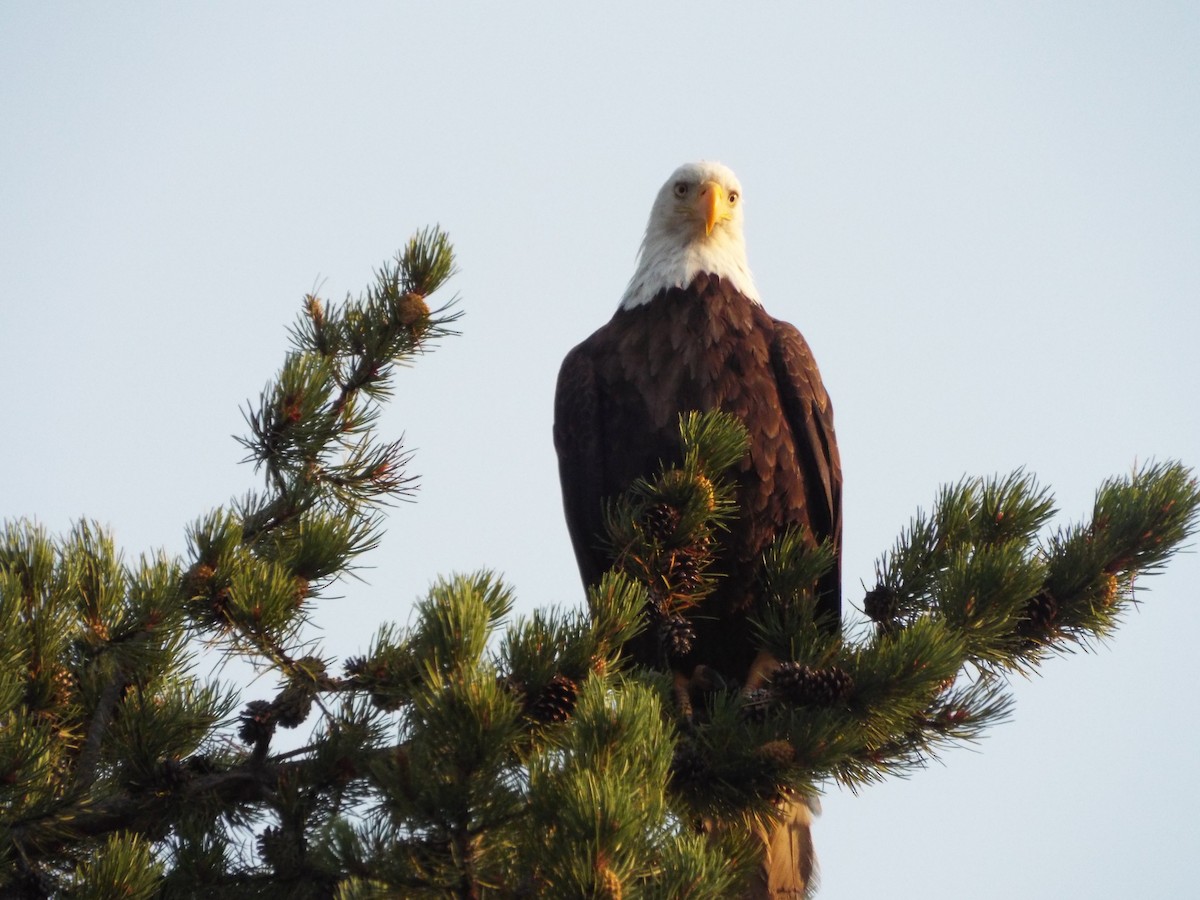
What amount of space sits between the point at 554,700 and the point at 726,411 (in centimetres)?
220

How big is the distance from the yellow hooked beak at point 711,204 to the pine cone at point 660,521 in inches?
101

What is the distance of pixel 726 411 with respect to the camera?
4.64 meters

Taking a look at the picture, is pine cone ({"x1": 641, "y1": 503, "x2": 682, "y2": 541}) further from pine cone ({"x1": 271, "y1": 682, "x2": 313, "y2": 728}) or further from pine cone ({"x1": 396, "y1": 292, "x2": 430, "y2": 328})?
pine cone ({"x1": 271, "y1": 682, "x2": 313, "y2": 728})

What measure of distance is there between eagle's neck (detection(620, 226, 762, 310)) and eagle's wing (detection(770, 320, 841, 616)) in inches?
18.0

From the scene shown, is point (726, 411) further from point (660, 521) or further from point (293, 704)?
point (293, 704)

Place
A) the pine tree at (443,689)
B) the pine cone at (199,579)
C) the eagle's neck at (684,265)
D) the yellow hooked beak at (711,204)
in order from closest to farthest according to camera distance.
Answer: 1. the pine tree at (443,689)
2. the pine cone at (199,579)
3. the eagle's neck at (684,265)
4. the yellow hooked beak at (711,204)

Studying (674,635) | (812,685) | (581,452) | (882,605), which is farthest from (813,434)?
(812,685)

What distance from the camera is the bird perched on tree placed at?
15.2 ft

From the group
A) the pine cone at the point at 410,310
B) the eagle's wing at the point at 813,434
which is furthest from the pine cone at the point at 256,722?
the eagle's wing at the point at 813,434

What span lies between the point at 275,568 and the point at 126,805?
0.61m

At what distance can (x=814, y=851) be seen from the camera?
4.66 metres

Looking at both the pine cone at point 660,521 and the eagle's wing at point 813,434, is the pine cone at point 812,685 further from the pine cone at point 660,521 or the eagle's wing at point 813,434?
the eagle's wing at point 813,434

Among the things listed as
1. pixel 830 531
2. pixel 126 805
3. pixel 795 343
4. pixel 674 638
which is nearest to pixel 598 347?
pixel 795 343

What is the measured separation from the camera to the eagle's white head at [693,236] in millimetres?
5482
